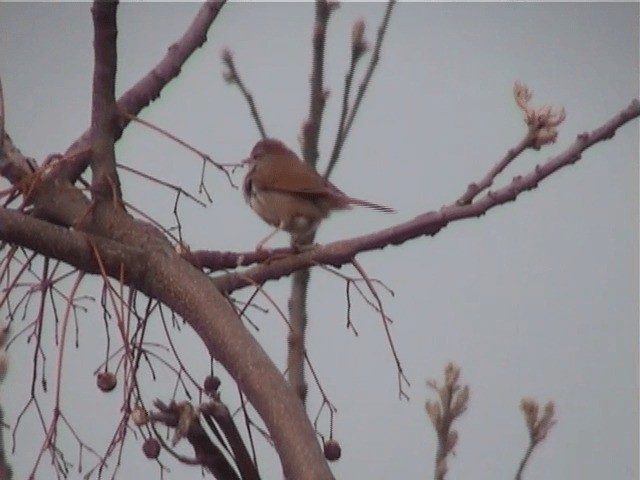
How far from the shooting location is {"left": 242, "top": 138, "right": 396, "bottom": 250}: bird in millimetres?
459

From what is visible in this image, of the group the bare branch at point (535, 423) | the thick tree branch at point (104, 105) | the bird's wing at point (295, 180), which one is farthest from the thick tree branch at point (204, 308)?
the bare branch at point (535, 423)

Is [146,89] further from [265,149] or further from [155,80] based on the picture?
[265,149]

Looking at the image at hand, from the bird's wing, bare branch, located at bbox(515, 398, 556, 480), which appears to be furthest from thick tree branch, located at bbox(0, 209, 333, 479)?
bare branch, located at bbox(515, 398, 556, 480)

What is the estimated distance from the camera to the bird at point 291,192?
0.46m

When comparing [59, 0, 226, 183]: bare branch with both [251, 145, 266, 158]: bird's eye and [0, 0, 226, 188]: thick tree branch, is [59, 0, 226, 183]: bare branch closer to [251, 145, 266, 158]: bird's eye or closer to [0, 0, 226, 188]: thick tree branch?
[0, 0, 226, 188]: thick tree branch

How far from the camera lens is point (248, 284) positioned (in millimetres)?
241

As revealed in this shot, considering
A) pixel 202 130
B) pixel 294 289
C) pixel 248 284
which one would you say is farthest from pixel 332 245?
pixel 202 130

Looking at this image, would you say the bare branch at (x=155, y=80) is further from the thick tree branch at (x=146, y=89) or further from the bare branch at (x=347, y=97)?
the bare branch at (x=347, y=97)

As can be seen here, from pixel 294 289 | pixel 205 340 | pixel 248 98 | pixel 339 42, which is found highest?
pixel 339 42

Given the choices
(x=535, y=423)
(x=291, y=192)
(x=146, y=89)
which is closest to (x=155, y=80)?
(x=146, y=89)

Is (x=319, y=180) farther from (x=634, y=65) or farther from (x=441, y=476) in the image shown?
(x=634, y=65)

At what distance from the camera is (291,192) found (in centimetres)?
46

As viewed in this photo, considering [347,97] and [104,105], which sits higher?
[347,97]

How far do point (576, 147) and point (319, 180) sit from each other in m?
0.19
